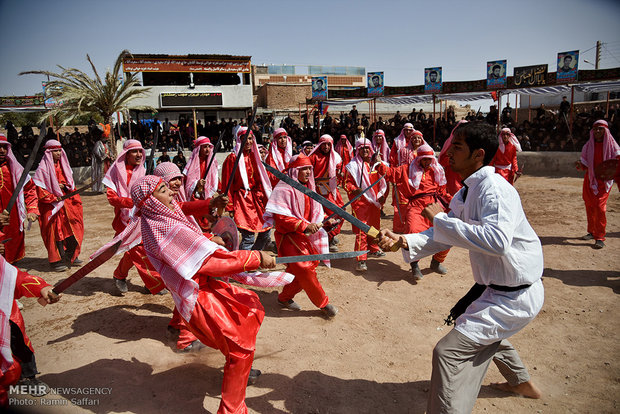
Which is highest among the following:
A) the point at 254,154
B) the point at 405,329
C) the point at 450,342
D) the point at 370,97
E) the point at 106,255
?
the point at 370,97

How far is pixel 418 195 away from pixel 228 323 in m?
3.82

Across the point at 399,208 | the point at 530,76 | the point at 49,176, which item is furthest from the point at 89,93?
the point at 530,76

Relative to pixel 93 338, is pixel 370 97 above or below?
above

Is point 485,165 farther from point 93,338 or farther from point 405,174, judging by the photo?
point 93,338

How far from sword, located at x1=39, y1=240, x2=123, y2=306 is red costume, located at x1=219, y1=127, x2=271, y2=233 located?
9.47ft

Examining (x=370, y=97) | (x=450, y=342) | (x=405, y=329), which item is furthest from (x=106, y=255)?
(x=370, y=97)

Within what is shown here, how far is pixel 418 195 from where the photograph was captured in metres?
5.69

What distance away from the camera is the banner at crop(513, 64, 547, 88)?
15.7m

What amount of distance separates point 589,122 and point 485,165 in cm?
1711

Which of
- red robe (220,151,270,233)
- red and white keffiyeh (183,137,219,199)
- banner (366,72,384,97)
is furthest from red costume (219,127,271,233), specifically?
banner (366,72,384,97)

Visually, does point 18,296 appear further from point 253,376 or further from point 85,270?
point 253,376

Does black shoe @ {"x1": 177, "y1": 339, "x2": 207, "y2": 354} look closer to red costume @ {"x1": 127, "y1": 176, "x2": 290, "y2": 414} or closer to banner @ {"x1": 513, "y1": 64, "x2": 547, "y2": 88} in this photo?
red costume @ {"x1": 127, "y1": 176, "x2": 290, "y2": 414}

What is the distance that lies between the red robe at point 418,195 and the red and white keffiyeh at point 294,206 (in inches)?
66.4

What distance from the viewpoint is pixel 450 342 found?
2.30 metres
